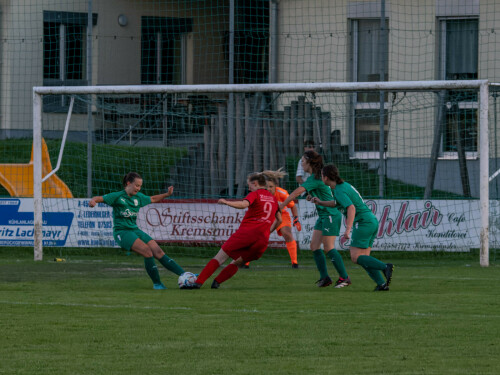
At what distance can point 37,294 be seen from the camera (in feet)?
37.7

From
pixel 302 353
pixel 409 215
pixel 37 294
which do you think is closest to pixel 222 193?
pixel 409 215

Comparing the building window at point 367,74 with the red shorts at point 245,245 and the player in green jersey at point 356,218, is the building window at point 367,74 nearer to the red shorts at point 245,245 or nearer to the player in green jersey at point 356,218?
the player in green jersey at point 356,218

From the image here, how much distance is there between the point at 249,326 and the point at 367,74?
12.4 m

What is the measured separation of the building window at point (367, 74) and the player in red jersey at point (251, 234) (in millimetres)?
6989

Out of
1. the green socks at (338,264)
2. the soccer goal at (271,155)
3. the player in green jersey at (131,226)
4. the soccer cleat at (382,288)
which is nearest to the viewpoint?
the soccer cleat at (382,288)

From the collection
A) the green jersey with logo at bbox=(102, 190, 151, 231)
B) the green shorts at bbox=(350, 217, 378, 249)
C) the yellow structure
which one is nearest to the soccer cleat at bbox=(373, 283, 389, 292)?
the green shorts at bbox=(350, 217, 378, 249)

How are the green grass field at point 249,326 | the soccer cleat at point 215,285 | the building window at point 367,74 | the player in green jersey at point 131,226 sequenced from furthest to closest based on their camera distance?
→ the building window at point 367,74
the player in green jersey at point 131,226
the soccer cleat at point 215,285
the green grass field at point 249,326

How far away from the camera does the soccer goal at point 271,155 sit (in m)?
17.0

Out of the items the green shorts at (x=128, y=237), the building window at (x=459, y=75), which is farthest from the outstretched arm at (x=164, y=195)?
the building window at (x=459, y=75)

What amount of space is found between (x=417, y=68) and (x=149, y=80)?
25.2 ft

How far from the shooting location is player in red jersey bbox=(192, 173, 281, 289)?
12045 millimetres

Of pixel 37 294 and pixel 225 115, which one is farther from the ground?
pixel 225 115

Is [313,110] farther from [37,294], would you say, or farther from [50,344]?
[50,344]

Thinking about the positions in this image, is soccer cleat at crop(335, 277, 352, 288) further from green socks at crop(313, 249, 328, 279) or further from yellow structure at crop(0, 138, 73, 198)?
yellow structure at crop(0, 138, 73, 198)
